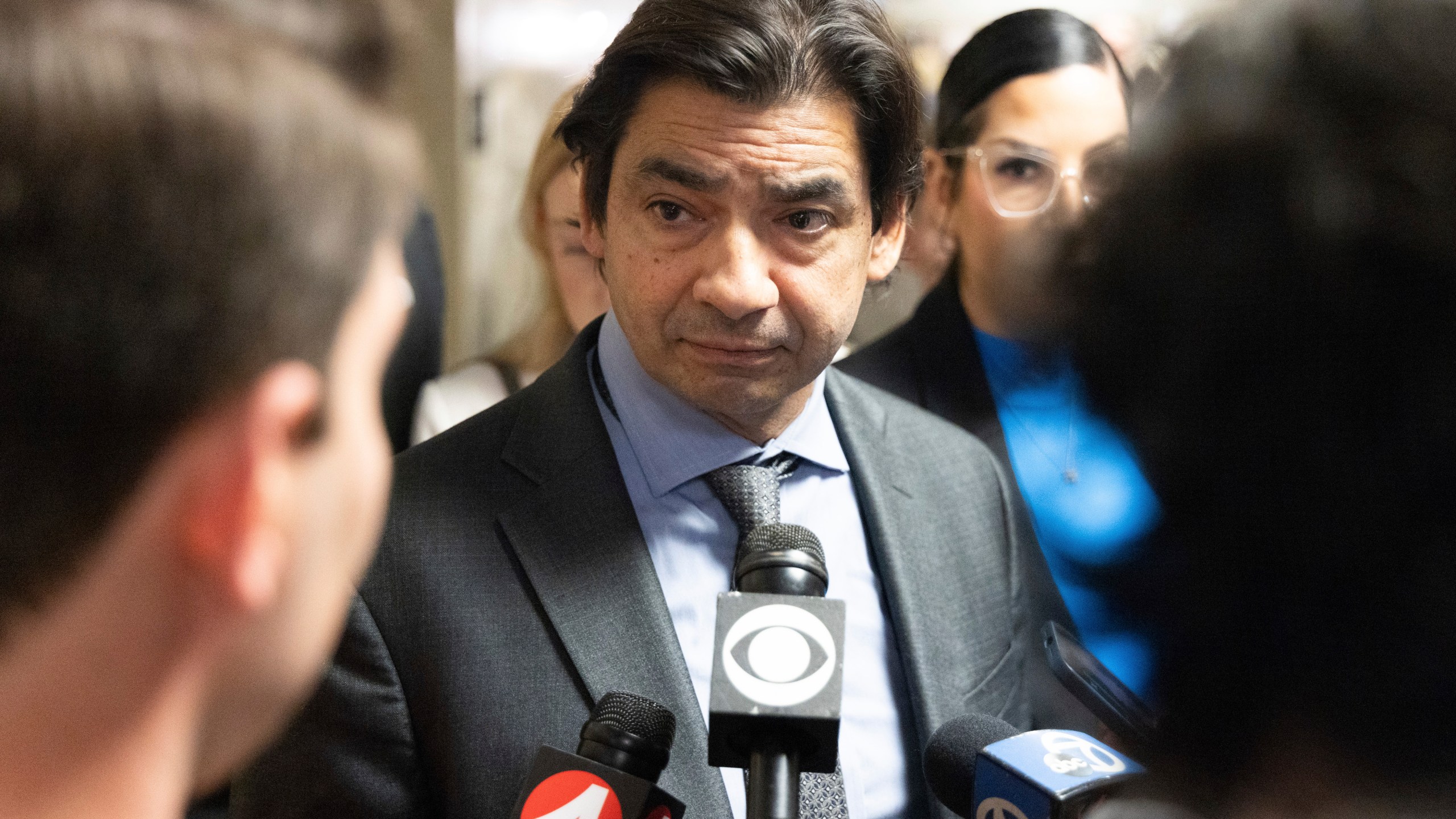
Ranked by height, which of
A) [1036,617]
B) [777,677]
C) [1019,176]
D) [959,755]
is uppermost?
[1019,176]

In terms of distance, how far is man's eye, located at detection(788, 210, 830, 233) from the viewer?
5.32 feet

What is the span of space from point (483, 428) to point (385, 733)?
0.45 meters

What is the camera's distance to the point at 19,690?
63 centimetres

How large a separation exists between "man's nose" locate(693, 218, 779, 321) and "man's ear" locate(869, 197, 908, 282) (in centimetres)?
33

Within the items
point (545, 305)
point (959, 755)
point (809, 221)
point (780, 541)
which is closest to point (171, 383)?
point (780, 541)

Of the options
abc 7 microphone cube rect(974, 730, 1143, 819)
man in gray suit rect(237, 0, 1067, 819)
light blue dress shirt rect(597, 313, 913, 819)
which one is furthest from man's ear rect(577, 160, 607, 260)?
abc 7 microphone cube rect(974, 730, 1143, 819)

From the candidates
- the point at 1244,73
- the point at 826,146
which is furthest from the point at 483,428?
the point at 1244,73

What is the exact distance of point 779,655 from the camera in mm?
977

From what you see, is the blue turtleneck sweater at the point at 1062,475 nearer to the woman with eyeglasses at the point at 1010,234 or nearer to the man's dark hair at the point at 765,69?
the woman with eyeglasses at the point at 1010,234

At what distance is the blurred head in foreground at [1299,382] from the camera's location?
64 centimetres

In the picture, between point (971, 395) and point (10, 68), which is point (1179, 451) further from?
point (971, 395)

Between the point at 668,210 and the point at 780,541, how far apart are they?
2.18ft

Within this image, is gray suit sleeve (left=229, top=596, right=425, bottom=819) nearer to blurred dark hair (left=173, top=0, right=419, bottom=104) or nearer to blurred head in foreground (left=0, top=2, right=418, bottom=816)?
blurred head in foreground (left=0, top=2, right=418, bottom=816)

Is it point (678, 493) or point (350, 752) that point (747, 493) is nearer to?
point (678, 493)
